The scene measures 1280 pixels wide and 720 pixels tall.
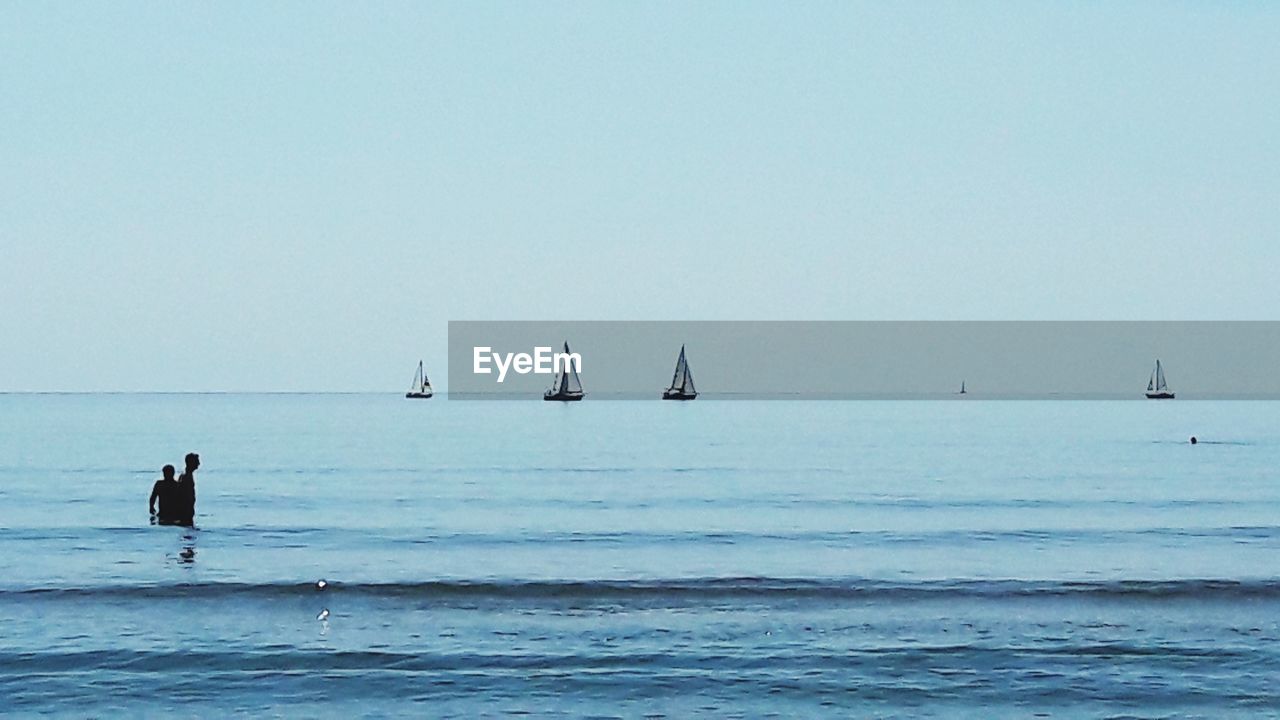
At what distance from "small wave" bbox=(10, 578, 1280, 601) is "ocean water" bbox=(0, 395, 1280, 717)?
0.41 feet

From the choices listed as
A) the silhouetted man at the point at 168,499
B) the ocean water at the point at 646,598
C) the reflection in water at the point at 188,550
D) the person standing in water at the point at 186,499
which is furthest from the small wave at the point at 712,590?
the silhouetted man at the point at 168,499

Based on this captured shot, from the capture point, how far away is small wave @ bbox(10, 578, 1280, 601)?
27.6 meters

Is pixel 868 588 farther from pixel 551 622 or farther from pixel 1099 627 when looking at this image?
pixel 551 622

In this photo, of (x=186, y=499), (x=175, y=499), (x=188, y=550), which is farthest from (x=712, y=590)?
(x=175, y=499)

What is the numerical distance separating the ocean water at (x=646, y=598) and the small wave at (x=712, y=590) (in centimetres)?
12

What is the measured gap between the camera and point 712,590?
93.6 ft

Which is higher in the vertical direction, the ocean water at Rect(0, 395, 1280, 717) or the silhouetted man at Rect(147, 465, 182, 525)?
the silhouetted man at Rect(147, 465, 182, 525)

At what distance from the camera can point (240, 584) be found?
2898cm

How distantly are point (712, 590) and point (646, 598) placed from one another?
5.85ft

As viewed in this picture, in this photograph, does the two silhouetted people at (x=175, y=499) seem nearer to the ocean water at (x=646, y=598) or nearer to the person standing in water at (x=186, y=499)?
the person standing in water at (x=186, y=499)

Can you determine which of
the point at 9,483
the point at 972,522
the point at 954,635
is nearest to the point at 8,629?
the point at 954,635

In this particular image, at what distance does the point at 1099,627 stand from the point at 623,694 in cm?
983

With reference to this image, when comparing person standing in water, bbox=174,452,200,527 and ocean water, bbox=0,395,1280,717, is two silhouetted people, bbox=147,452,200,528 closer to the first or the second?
person standing in water, bbox=174,452,200,527

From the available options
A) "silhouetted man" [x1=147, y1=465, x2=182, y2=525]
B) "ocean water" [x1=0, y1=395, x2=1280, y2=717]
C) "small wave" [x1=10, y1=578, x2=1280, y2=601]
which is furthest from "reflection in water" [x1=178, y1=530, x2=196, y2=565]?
"small wave" [x1=10, y1=578, x2=1280, y2=601]
